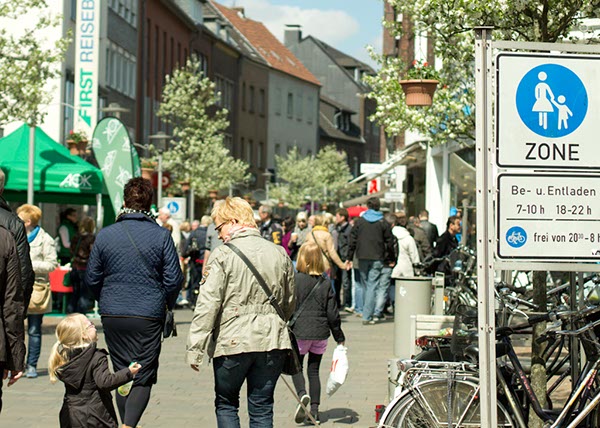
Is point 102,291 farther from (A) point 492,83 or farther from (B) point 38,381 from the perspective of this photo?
(B) point 38,381

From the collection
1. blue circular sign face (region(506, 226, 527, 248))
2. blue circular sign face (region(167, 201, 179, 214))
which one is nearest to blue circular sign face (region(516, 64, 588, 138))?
blue circular sign face (region(506, 226, 527, 248))

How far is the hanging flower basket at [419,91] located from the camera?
590 inches

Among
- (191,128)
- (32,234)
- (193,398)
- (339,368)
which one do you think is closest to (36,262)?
(32,234)

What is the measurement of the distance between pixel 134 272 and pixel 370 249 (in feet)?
40.4

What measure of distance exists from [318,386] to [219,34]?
6703cm

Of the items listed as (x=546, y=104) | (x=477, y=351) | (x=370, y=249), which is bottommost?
(x=477, y=351)

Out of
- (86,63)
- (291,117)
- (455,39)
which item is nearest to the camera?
(455,39)

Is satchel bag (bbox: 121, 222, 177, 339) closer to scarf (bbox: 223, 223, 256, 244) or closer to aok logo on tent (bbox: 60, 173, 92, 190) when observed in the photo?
scarf (bbox: 223, 223, 256, 244)

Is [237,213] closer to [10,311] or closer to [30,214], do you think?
[10,311]

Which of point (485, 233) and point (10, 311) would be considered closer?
point (485, 233)

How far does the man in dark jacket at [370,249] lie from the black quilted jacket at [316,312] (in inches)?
397

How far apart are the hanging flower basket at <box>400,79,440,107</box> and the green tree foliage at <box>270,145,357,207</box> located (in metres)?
66.0

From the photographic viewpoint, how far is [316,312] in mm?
10359

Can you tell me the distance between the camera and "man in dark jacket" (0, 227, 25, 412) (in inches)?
295
